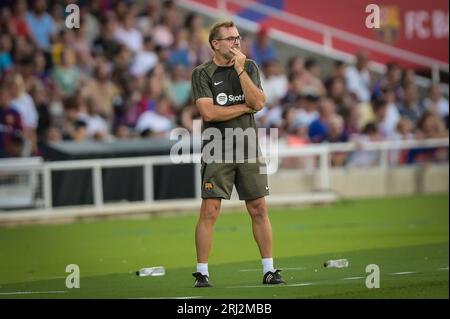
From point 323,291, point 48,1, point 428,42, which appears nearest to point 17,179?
point 48,1

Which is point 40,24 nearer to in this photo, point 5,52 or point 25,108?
point 5,52

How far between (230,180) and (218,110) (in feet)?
2.24

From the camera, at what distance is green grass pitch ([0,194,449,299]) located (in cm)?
1147

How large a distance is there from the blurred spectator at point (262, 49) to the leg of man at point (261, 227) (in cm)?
1392

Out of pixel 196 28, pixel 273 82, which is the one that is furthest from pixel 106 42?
pixel 273 82

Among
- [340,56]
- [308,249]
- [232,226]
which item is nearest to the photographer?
[308,249]

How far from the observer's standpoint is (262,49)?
84.4ft

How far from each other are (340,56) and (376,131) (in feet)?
13.9

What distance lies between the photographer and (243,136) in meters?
11.6

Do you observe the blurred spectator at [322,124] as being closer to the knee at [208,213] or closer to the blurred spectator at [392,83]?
the blurred spectator at [392,83]

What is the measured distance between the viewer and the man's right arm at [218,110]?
1139 centimetres

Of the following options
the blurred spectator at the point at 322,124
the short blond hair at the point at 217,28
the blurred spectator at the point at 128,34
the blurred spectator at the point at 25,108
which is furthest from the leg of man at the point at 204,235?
the blurred spectator at the point at 128,34

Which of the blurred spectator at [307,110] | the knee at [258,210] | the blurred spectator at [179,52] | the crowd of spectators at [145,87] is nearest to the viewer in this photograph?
the knee at [258,210]

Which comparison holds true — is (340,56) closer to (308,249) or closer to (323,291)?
(308,249)
